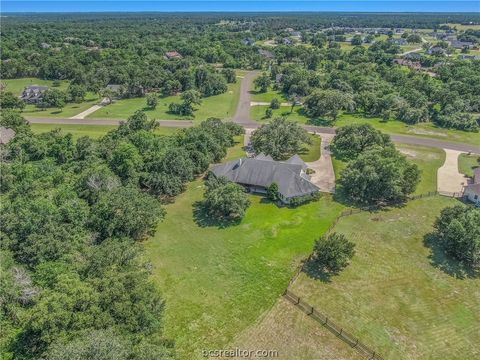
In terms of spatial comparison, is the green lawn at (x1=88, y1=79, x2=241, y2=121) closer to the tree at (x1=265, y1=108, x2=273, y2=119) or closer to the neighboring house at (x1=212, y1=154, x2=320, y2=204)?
the tree at (x1=265, y1=108, x2=273, y2=119)

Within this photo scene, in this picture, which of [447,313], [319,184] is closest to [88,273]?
[447,313]

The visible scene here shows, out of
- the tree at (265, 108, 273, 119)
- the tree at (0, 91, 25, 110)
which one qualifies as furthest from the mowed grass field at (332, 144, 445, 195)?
the tree at (0, 91, 25, 110)

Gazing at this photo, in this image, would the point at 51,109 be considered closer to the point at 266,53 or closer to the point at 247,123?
the point at 247,123

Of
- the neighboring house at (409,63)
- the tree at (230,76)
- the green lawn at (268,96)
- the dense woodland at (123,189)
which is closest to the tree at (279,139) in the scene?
the dense woodland at (123,189)

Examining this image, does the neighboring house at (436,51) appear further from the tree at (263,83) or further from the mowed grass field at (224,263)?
the mowed grass field at (224,263)

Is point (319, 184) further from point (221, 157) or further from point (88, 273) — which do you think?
point (88, 273)

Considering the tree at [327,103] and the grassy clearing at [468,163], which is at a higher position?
the tree at [327,103]
